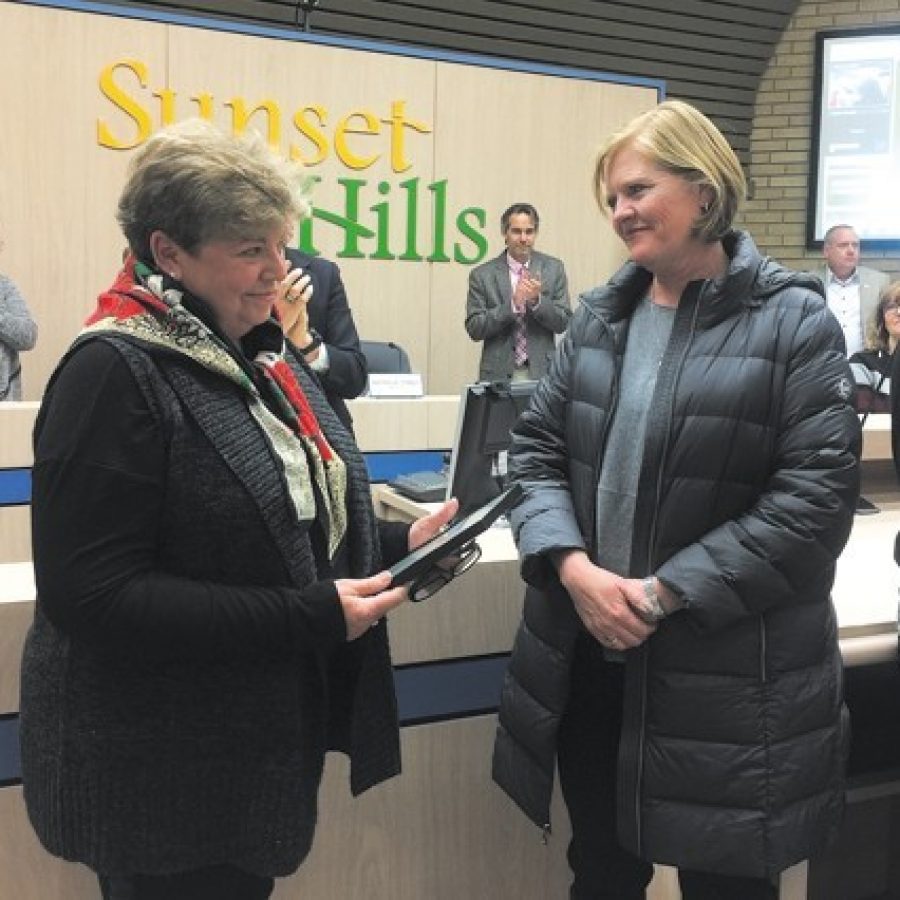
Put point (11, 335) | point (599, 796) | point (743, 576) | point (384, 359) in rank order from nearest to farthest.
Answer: point (743, 576), point (599, 796), point (11, 335), point (384, 359)

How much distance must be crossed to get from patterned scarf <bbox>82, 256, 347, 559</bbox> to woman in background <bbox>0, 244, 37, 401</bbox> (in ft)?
12.2

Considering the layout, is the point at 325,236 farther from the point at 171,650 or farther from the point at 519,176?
the point at 171,650

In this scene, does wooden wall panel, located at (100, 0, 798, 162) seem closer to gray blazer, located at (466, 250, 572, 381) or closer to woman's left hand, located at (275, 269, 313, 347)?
gray blazer, located at (466, 250, 572, 381)

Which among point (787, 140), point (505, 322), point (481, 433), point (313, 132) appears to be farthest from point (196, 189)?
point (787, 140)

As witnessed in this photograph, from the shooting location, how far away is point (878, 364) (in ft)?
13.3

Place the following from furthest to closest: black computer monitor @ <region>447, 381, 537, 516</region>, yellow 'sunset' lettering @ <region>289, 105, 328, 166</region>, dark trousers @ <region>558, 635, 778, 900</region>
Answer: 1. yellow 'sunset' lettering @ <region>289, 105, 328, 166</region>
2. black computer monitor @ <region>447, 381, 537, 516</region>
3. dark trousers @ <region>558, 635, 778, 900</region>

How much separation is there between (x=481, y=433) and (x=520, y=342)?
11.2 feet

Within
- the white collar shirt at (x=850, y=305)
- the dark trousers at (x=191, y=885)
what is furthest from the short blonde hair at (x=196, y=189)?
the white collar shirt at (x=850, y=305)

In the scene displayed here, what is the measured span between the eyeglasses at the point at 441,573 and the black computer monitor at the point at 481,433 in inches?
40.6

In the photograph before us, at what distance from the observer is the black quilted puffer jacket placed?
1.42m

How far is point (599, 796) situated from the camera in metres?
1.62

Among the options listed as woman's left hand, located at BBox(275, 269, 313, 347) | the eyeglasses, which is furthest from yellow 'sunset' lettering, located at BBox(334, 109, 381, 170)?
the eyeglasses

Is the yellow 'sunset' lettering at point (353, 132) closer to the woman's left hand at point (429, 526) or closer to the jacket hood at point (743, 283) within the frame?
the jacket hood at point (743, 283)

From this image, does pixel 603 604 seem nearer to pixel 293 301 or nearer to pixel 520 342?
pixel 293 301
